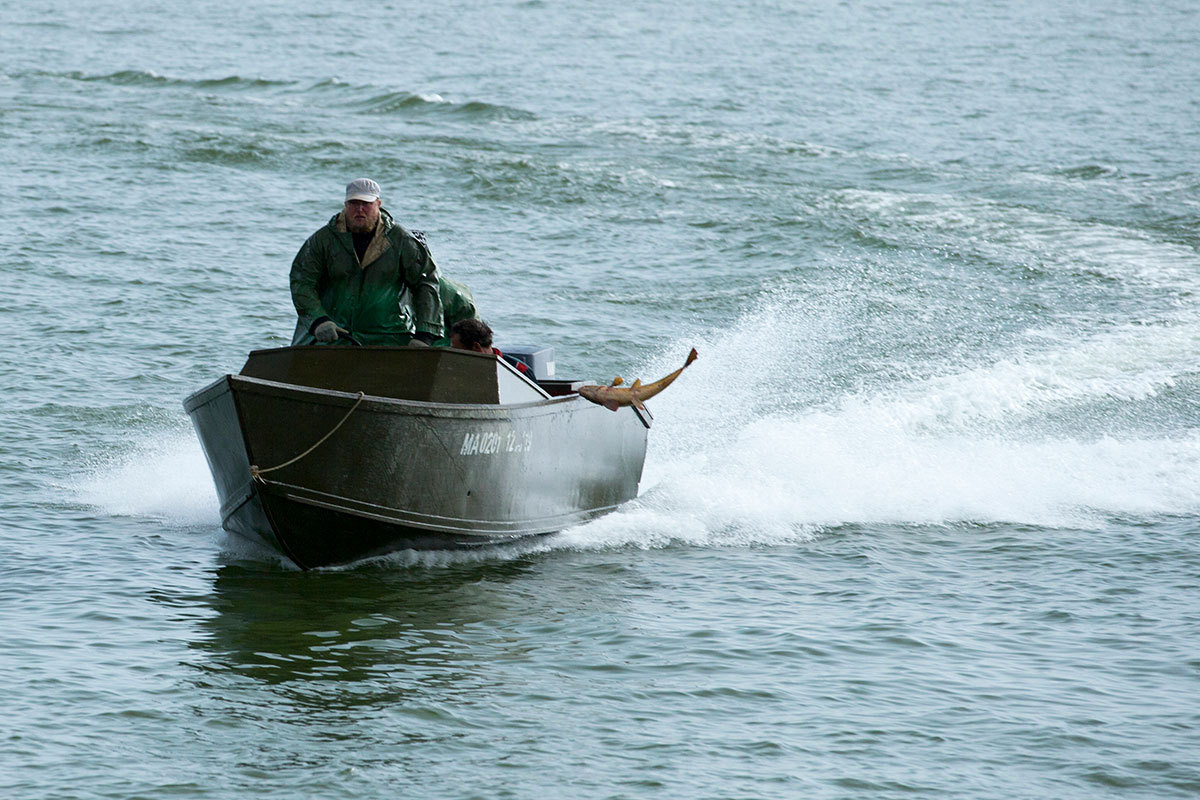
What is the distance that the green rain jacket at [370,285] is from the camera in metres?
10.3

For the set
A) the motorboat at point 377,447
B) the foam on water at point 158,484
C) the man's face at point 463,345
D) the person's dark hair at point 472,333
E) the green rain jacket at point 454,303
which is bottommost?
the foam on water at point 158,484

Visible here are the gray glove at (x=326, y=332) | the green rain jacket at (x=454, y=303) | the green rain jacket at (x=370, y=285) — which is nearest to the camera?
the gray glove at (x=326, y=332)

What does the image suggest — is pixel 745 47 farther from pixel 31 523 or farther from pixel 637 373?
pixel 31 523

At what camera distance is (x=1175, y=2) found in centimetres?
Answer: 5019

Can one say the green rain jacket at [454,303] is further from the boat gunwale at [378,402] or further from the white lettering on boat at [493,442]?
the boat gunwale at [378,402]

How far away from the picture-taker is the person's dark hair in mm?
10273

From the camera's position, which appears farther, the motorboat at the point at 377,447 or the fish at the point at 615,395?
the fish at the point at 615,395

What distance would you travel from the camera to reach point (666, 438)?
1453 cm

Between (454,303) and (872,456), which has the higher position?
(454,303)

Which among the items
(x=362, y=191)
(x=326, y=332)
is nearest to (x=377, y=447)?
(x=326, y=332)

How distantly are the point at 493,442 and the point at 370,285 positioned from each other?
145cm

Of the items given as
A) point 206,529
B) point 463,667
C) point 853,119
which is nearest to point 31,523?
point 206,529

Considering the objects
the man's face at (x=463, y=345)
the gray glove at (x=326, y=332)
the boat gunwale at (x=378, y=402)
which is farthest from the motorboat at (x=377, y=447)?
the man's face at (x=463, y=345)

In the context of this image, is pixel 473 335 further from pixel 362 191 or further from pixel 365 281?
pixel 362 191
